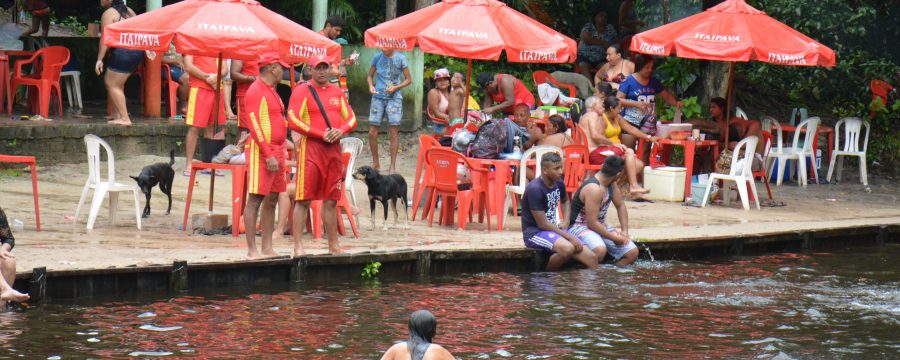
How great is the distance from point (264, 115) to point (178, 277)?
4.96 ft

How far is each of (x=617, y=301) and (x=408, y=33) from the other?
470 cm

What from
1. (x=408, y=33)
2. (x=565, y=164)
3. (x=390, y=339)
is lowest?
(x=390, y=339)

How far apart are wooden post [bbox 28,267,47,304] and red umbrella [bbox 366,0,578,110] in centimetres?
551

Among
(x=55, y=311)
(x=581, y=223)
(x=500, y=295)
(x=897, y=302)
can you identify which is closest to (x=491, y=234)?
(x=581, y=223)

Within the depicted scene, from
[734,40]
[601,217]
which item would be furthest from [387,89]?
[601,217]

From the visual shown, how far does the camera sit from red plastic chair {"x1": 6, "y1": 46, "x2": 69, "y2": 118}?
17422 mm

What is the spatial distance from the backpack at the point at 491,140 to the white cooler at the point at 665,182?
3.08 metres

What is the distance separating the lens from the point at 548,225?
501 inches

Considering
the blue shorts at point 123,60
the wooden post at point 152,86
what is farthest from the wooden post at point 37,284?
the wooden post at point 152,86

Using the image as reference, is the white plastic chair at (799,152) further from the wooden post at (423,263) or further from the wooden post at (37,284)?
the wooden post at (37,284)

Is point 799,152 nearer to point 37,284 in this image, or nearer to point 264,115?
point 264,115

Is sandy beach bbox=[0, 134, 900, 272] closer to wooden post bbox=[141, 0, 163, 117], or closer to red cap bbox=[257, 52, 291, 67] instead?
wooden post bbox=[141, 0, 163, 117]

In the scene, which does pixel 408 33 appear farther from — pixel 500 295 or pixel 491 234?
pixel 500 295

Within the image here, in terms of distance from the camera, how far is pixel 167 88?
1906 cm
